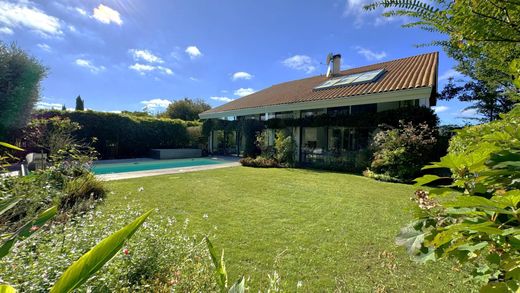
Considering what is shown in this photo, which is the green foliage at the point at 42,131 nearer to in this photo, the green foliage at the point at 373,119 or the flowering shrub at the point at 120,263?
the flowering shrub at the point at 120,263

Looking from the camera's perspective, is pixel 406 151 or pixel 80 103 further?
pixel 80 103

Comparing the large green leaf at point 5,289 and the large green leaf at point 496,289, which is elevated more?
the large green leaf at point 5,289

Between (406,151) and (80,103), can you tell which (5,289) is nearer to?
(406,151)

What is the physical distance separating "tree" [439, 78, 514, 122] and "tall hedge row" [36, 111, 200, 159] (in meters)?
24.5

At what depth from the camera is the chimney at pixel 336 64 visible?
21.1 metres

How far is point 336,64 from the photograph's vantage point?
21.4 meters

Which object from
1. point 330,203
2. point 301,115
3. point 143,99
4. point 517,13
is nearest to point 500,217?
point 517,13

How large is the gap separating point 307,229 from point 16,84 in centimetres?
1536

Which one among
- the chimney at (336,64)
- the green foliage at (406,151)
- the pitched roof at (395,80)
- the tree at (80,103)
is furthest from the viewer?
the tree at (80,103)

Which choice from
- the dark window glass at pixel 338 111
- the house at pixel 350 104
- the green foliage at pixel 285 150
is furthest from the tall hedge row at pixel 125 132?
the dark window glass at pixel 338 111

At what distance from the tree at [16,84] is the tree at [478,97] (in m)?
25.0

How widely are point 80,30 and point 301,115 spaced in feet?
46.6

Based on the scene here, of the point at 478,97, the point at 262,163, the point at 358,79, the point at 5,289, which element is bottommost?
the point at 262,163

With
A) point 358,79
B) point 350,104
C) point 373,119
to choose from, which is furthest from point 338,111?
point 373,119
